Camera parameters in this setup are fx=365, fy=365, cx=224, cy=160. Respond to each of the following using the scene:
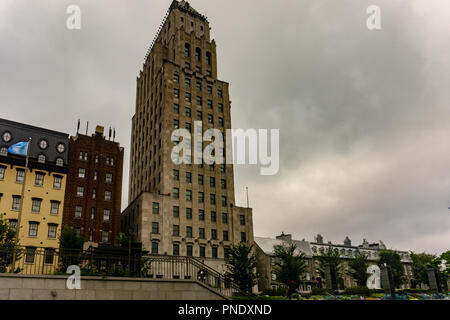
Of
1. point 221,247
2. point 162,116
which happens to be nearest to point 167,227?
point 221,247

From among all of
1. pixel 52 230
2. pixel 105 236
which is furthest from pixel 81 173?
pixel 105 236

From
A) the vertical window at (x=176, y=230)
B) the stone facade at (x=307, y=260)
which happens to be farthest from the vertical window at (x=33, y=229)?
the stone facade at (x=307, y=260)

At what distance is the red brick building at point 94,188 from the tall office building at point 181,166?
463 cm

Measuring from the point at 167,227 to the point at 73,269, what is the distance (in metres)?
40.2

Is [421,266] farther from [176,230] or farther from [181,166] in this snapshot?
[181,166]

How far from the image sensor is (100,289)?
18828 mm

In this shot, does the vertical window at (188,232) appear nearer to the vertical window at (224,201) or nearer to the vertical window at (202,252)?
the vertical window at (202,252)

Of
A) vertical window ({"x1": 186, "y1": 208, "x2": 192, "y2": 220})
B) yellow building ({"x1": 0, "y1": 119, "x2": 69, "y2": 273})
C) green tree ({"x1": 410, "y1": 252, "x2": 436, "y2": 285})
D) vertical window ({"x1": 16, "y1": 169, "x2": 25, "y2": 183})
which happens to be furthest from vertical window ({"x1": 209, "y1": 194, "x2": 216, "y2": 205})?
green tree ({"x1": 410, "y1": 252, "x2": 436, "y2": 285})

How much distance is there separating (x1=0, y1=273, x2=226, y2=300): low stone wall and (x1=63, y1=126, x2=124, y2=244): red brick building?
118ft

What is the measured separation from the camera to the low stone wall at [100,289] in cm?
1730

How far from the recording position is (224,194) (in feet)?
224

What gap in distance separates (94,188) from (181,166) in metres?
15.4
